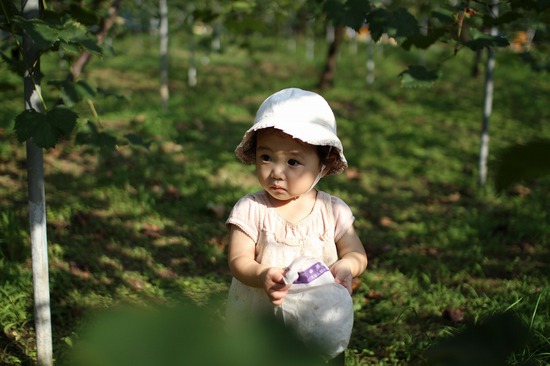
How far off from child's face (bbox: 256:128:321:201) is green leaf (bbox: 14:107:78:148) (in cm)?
63

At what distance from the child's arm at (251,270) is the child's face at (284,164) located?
8.0 inches

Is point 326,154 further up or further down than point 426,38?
further down

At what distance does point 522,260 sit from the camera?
11.8 feet

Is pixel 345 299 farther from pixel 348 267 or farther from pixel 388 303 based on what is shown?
pixel 388 303

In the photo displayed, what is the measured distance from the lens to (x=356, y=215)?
14.8 feet

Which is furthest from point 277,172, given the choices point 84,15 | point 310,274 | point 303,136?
point 84,15

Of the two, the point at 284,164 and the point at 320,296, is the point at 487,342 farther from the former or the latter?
the point at 284,164

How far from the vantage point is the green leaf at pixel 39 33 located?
5.27ft

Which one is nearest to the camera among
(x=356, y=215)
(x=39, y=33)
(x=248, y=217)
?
(x=39, y=33)

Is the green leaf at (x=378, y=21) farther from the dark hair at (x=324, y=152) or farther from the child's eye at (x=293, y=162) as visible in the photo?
the child's eye at (x=293, y=162)

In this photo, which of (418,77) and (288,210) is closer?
(288,210)

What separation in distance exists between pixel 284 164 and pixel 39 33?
2.80 ft

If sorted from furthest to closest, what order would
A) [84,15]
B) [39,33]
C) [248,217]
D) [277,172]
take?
[84,15] < [248,217] < [277,172] < [39,33]

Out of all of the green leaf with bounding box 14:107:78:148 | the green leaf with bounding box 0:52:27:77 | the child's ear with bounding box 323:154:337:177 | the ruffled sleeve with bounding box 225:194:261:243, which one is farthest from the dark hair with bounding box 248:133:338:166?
the green leaf with bounding box 0:52:27:77
